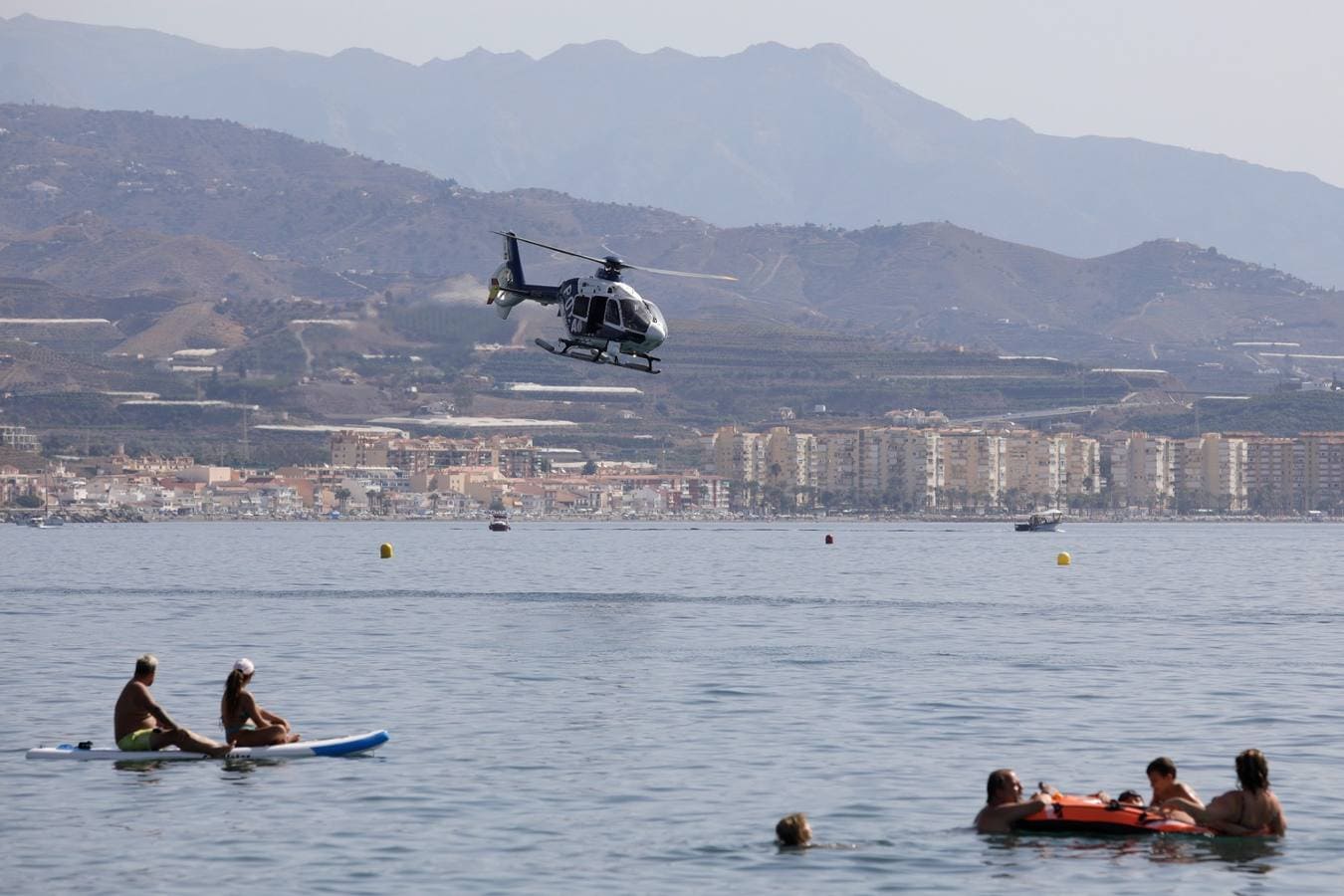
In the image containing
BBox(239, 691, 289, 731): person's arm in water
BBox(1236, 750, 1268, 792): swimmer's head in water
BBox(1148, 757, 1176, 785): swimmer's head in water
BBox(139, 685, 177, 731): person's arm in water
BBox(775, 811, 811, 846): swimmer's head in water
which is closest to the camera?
BBox(775, 811, 811, 846): swimmer's head in water

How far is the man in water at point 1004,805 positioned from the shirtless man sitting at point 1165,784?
5.36 feet

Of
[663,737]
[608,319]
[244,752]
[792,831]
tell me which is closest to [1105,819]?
[792,831]

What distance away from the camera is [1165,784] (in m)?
33.1

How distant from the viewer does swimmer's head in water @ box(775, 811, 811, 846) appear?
3178cm

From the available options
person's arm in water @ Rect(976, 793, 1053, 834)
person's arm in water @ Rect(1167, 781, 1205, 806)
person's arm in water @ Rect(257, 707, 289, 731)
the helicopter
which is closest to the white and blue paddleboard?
person's arm in water @ Rect(257, 707, 289, 731)

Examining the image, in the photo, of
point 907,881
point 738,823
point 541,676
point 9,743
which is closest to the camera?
point 907,881

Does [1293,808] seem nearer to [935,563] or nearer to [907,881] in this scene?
[907,881]

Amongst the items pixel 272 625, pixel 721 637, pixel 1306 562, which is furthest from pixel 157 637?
pixel 1306 562

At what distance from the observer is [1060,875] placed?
30875mm

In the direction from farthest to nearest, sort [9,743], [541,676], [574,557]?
[574,557], [541,676], [9,743]

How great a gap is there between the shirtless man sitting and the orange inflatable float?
40 centimetres

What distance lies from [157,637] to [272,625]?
694 centimetres

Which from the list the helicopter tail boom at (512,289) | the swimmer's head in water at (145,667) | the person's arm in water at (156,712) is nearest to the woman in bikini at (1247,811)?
the swimmer's head in water at (145,667)

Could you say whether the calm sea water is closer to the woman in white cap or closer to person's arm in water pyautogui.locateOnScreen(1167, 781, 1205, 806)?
the woman in white cap
